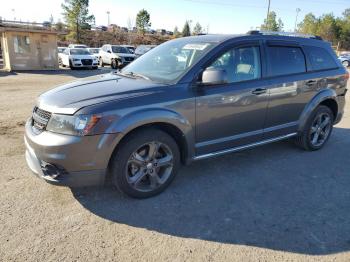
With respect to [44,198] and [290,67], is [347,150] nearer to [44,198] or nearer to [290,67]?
[290,67]

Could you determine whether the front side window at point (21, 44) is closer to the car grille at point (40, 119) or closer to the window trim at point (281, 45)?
the car grille at point (40, 119)

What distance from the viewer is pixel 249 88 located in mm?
4168

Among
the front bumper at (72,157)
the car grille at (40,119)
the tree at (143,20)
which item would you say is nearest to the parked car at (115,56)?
the car grille at (40,119)

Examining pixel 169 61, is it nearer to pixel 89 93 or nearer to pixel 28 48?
pixel 89 93

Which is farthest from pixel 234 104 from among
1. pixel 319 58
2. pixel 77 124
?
pixel 319 58

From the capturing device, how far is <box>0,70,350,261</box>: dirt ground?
2809 mm

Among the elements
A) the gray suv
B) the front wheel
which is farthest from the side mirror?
the front wheel

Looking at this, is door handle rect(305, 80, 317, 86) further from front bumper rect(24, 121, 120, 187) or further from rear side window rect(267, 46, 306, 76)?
front bumper rect(24, 121, 120, 187)

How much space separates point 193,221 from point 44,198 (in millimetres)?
1678

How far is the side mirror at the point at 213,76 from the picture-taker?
3.60 metres

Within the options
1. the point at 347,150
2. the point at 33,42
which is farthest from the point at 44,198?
the point at 33,42

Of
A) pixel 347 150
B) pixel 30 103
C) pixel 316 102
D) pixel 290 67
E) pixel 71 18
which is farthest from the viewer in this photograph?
pixel 71 18

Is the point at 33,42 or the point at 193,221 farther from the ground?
the point at 33,42

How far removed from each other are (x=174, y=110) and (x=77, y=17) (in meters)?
51.6
